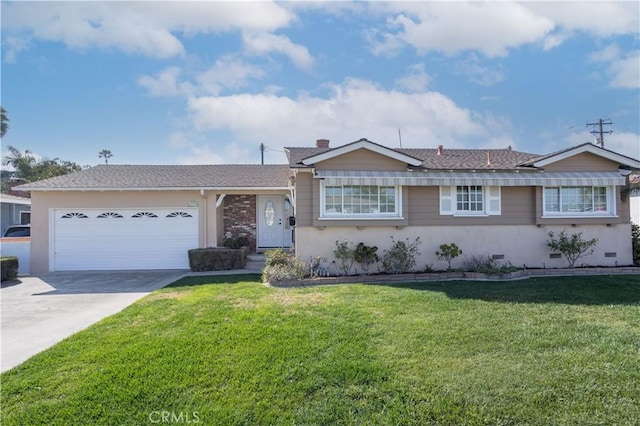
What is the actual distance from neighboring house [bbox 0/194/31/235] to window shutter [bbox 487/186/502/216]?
30.7 metres

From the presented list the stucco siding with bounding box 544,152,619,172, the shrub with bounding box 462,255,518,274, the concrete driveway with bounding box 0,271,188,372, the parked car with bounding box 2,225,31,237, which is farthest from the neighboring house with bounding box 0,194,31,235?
the stucco siding with bounding box 544,152,619,172

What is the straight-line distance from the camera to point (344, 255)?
12914mm

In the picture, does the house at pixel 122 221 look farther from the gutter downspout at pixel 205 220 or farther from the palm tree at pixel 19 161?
the palm tree at pixel 19 161

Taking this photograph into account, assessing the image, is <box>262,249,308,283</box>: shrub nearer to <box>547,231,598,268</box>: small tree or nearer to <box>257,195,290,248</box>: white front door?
<box>257,195,290,248</box>: white front door

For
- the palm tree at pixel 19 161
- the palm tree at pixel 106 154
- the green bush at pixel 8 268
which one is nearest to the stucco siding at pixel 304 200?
the green bush at pixel 8 268

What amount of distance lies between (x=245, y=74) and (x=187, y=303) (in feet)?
37.5

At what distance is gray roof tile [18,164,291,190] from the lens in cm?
1661

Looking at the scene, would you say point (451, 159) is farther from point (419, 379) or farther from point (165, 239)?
point (165, 239)

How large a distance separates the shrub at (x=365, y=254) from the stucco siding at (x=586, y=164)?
8.24 metres

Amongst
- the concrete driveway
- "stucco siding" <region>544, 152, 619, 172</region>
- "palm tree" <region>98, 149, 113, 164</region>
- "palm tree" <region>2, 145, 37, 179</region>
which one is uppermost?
"palm tree" <region>98, 149, 113, 164</region>

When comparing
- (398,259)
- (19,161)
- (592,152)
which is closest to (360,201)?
(398,259)

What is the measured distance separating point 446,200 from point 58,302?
45.2 ft

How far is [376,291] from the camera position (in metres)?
10.2

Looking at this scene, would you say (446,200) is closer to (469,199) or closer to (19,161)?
(469,199)
